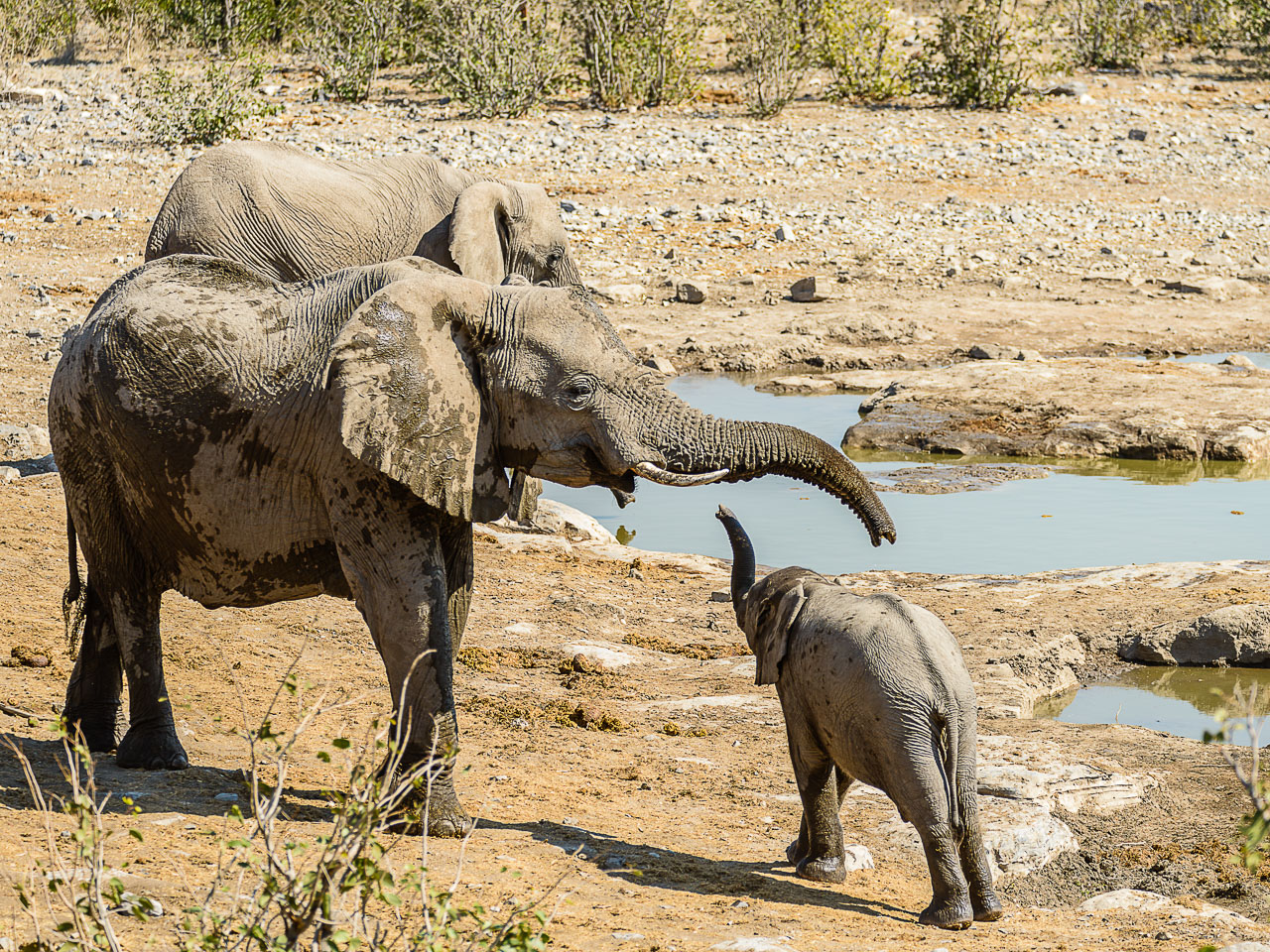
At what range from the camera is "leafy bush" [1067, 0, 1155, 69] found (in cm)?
2903

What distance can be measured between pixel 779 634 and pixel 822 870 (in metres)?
0.79

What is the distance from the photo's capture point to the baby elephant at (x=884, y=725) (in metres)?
4.88

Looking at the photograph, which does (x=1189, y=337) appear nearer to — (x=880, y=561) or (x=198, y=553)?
(x=880, y=561)

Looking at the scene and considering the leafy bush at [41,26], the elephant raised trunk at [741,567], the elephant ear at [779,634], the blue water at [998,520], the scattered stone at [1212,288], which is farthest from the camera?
the leafy bush at [41,26]

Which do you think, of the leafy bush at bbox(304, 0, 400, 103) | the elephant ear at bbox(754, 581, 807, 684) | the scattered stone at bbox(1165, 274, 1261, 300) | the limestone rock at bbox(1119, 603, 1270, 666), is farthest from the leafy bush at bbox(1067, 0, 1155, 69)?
the elephant ear at bbox(754, 581, 807, 684)

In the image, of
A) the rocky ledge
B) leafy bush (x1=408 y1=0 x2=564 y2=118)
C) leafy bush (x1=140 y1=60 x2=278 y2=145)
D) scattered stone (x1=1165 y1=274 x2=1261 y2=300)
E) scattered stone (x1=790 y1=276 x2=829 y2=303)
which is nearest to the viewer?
the rocky ledge

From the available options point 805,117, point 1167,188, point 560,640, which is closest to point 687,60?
point 805,117

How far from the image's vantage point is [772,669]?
550 cm

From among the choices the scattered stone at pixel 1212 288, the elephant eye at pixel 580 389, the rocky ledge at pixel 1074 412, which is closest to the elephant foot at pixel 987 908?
the elephant eye at pixel 580 389

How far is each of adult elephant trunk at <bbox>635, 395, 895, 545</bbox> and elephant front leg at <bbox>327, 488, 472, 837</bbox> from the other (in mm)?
759

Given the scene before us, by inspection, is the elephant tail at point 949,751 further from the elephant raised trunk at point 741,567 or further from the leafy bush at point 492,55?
the leafy bush at point 492,55

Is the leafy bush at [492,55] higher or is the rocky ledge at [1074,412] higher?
the leafy bush at [492,55]

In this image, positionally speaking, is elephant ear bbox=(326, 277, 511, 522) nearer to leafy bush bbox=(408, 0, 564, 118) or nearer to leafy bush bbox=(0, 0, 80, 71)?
leafy bush bbox=(408, 0, 564, 118)

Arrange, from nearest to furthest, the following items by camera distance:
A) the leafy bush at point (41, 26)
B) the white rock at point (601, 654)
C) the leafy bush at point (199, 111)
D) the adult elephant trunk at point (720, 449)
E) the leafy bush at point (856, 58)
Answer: the adult elephant trunk at point (720, 449), the white rock at point (601, 654), the leafy bush at point (199, 111), the leafy bush at point (856, 58), the leafy bush at point (41, 26)
